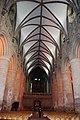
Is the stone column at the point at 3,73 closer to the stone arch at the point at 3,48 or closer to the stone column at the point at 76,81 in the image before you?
the stone arch at the point at 3,48

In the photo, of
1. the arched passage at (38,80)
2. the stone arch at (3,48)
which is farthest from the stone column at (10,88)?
the arched passage at (38,80)

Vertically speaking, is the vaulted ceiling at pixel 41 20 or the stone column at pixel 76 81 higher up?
the vaulted ceiling at pixel 41 20

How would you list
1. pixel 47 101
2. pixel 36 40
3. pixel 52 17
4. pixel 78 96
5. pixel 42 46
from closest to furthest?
pixel 78 96, pixel 52 17, pixel 36 40, pixel 42 46, pixel 47 101

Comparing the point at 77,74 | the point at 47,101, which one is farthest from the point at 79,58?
the point at 47,101

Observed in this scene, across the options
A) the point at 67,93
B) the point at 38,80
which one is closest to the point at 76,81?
the point at 67,93

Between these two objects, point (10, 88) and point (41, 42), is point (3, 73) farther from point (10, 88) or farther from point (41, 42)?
point (41, 42)

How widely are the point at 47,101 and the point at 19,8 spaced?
1625cm

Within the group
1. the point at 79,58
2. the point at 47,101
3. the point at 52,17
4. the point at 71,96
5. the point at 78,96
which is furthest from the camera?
the point at 47,101

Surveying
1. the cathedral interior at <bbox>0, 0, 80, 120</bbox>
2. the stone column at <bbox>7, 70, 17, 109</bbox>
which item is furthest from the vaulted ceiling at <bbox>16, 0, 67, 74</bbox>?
the stone column at <bbox>7, 70, 17, 109</bbox>

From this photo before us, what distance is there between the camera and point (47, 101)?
2480 centimetres

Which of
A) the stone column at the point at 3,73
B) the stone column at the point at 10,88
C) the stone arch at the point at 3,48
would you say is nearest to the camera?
the stone column at the point at 3,73

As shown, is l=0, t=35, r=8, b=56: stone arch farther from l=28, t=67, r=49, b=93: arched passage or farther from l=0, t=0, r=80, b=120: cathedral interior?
l=28, t=67, r=49, b=93: arched passage

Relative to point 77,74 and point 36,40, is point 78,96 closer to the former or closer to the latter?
point 77,74

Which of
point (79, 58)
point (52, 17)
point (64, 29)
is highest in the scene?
point (52, 17)
